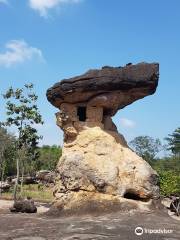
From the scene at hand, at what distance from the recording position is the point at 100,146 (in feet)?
51.4

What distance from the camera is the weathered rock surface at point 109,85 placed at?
15.5 metres

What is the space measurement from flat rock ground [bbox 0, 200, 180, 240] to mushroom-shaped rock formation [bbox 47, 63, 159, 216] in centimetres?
95

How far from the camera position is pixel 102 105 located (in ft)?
53.0

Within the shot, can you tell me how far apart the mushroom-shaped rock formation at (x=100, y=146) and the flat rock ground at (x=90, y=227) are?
95cm

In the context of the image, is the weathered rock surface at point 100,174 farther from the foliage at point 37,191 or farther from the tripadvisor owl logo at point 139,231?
the foliage at point 37,191

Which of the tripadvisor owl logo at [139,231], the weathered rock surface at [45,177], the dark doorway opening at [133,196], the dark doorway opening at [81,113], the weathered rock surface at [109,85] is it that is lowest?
the tripadvisor owl logo at [139,231]

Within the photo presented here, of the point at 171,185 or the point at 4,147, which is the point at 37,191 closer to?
the point at 4,147

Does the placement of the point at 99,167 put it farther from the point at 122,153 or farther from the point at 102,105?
the point at 102,105

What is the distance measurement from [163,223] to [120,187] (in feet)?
9.11

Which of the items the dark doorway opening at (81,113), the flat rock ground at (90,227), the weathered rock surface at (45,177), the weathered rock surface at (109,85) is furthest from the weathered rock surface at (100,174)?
the weathered rock surface at (45,177)

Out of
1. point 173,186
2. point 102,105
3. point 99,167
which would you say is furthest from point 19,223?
point 173,186

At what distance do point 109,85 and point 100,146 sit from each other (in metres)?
2.21

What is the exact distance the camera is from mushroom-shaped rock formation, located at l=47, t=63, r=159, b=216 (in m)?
14.7

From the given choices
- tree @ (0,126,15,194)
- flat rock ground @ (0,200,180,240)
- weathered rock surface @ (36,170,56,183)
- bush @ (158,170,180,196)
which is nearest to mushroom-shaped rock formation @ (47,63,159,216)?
flat rock ground @ (0,200,180,240)
